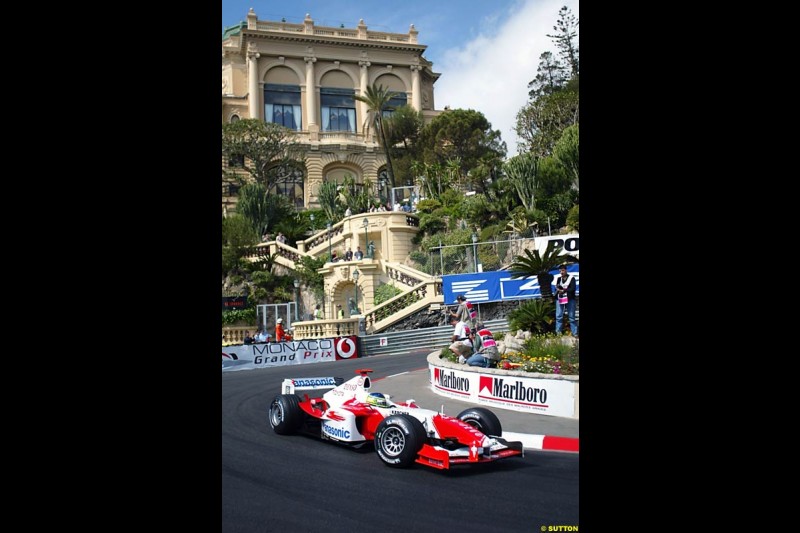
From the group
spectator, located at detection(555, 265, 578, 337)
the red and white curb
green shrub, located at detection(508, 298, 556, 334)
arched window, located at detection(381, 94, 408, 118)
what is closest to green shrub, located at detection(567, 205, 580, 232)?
green shrub, located at detection(508, 298, 556, 334)

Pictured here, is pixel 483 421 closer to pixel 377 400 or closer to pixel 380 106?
pixel 377 400

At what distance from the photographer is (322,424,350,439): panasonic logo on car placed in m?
7.61

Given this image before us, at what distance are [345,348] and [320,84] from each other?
34.4 meters

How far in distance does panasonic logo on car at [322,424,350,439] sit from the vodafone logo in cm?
1252

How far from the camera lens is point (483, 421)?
7.37 meters

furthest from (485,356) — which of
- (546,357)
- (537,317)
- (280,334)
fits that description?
(280,334)
